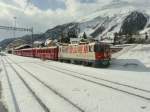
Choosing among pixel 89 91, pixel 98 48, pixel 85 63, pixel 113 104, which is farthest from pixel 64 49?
pixel 113 104

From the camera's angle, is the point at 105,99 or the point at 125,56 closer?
the point at 105,99

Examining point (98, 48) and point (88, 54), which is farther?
point (88, 54)

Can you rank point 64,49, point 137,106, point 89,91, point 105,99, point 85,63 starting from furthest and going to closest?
point 64,49, point 85,63, point 89,91, point 105,99, point 137,106

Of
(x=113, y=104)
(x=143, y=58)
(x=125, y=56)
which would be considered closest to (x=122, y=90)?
(x=113, y=104)

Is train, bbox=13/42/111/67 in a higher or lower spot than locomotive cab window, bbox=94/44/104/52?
lower

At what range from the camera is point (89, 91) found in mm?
15477

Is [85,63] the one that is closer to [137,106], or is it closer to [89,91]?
[89,91]

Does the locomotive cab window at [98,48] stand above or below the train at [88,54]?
above

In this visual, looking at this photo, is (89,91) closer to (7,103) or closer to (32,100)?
(32,100)

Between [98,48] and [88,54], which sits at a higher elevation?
[98,48]

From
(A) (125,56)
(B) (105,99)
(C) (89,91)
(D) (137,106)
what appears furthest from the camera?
(A) (125,56)

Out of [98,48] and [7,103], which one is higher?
[98,48]

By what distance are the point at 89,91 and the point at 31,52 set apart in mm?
69645

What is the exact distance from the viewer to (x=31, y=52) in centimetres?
8406
